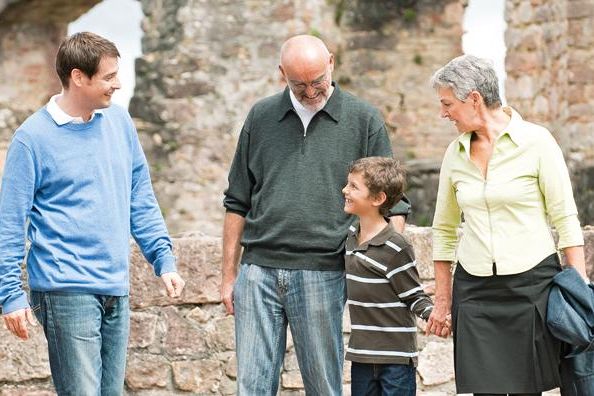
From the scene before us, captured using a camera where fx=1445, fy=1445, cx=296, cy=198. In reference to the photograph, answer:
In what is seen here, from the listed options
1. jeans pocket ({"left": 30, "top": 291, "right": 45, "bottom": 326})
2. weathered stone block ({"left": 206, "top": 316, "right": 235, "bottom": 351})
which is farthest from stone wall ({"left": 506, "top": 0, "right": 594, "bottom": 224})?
jeans pocket ({"left": 30, "top": 291, "right": 45, "bottom": 326})

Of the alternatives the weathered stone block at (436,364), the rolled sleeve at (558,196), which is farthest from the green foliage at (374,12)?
the rolled sleeve at (558,196)

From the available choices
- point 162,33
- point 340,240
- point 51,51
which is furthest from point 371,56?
point 340,240

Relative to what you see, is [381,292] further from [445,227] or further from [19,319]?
[19,319]

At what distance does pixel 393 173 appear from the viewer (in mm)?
4844

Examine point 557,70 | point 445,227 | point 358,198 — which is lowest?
point 445,227

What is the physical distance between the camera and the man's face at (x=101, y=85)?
14.7 feet

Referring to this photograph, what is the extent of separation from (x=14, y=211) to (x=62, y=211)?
15 centimetres

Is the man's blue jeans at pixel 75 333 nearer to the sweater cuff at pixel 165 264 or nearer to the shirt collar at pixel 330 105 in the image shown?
the sweater cuff at pixel 165 264

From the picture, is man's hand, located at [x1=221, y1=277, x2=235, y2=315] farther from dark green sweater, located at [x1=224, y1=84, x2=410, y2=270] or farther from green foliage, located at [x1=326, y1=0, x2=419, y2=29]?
green foliage, located at [x1=326, y1=0, x2=419, y2=29]

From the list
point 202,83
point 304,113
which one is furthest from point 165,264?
point 202,83

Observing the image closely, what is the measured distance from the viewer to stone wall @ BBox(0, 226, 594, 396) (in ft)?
20.3

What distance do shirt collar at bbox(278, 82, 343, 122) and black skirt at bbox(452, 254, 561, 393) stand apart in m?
0.73

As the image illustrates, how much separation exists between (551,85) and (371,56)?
2.89 meters

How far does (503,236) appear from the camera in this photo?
4.54 m
